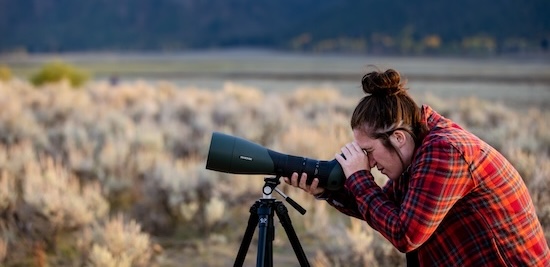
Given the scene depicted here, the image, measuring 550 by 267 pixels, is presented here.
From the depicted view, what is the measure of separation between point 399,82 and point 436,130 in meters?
0.21

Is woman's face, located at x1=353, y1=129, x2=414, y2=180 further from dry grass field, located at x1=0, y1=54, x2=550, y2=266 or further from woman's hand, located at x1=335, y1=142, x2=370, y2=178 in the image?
dry grass field, located at x1=0, y1=54, x2=550, y2=266

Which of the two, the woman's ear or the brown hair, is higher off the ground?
the brown hair

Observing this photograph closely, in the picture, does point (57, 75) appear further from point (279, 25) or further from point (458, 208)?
point (279, 25)

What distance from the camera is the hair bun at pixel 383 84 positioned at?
254cm

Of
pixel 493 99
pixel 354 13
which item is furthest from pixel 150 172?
pixel 354 13

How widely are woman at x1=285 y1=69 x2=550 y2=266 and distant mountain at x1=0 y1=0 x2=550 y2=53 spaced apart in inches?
2824

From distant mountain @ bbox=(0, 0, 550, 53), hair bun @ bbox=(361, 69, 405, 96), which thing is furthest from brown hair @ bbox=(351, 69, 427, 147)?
distant mountain @ bbox=(0, 0, 550, 53)

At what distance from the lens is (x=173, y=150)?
10.1m

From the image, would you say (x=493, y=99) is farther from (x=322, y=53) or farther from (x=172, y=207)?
(x=322, y=53)

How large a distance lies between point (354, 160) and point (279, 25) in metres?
113

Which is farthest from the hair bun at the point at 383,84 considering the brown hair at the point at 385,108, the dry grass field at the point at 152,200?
the dry grass field at the point at 152,200

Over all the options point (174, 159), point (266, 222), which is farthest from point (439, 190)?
point (174, 159)

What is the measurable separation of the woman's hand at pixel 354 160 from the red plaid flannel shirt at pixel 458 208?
59mm

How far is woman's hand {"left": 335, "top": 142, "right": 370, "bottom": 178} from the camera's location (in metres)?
2.73
